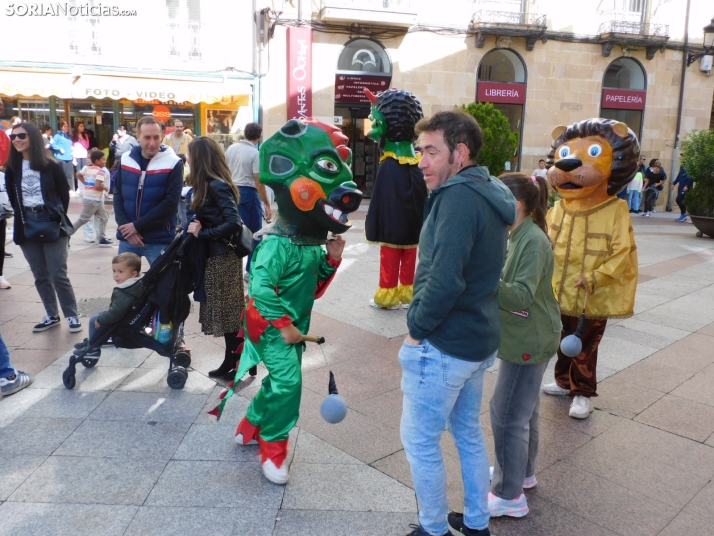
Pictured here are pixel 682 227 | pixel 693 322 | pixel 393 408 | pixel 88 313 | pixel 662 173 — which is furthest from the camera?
pixel 662 173

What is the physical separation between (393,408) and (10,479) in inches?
89.9

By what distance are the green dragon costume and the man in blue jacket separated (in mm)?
2042

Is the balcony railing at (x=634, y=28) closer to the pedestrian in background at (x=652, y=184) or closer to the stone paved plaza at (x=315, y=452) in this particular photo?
the pedestrian in background at (x=652, y=184)

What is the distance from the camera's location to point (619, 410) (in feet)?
14.0

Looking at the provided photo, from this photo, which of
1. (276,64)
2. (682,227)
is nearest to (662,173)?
(682,227)

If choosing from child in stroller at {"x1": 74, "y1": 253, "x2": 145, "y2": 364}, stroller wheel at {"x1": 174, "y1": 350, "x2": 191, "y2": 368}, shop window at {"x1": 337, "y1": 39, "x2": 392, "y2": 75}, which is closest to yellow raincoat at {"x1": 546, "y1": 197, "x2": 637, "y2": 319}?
stroller wheel at {"x1": 174, "y1": 350, "x2": 191, "y2": 368}

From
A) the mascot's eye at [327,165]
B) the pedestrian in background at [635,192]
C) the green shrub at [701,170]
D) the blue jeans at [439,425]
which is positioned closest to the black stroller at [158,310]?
the mascot's eye at [327,165]

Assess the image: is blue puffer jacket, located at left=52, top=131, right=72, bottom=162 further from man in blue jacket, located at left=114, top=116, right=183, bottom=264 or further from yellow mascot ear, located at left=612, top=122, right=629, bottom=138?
yellow mascot ear, located at left=612, top=122, right=629, bottom=138

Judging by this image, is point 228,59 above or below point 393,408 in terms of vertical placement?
above

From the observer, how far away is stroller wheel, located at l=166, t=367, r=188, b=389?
170 inches

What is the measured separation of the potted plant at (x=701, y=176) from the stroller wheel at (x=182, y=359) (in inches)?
444

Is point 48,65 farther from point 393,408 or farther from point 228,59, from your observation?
point 393,408

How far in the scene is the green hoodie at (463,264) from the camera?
229 cm

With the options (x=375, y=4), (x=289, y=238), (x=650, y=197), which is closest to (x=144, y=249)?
(x=289, y=238)
